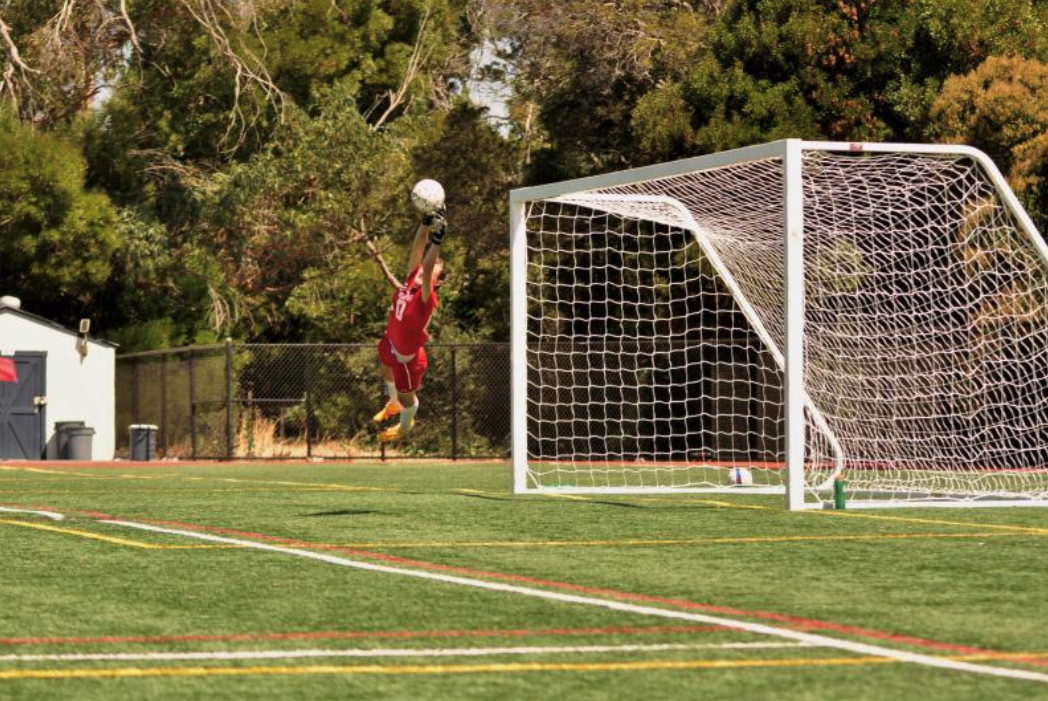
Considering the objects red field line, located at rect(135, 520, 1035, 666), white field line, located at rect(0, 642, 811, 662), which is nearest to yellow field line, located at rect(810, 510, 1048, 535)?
red field line, located at rect(135, 520, 1035, 666)

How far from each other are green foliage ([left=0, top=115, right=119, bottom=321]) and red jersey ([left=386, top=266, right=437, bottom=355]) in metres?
27.3

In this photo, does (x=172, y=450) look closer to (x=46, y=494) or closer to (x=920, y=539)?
(x=46, y=494)

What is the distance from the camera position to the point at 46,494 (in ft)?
63.2

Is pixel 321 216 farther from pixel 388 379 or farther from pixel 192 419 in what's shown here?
pixel 388 379

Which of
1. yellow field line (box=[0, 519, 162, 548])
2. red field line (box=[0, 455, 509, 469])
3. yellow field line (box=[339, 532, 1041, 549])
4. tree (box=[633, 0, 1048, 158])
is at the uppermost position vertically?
tree (box=[633, 0, 1048, 158])

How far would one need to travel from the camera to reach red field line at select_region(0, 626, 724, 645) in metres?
7.57

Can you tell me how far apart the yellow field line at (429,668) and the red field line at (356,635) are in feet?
2.43

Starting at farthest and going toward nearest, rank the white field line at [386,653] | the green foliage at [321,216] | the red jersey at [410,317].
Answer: the green foliage at [321,216] → the red jersey at [410,317] → the white field line at [386,653]

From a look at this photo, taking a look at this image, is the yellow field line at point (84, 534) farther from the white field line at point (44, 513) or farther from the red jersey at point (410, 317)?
the red jersey at point (410, 317)

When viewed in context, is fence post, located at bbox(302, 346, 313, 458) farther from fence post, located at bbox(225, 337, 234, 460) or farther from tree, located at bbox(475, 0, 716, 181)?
tree, located at bbox(475, 0, 716, 181)

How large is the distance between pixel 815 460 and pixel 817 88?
1538 centimetres

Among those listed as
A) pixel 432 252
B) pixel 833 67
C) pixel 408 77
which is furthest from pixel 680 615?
pixel 408 77

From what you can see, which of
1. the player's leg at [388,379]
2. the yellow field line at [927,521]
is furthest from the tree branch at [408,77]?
the yellow field line at [927,521]

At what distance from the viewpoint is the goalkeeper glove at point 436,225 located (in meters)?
14.3
